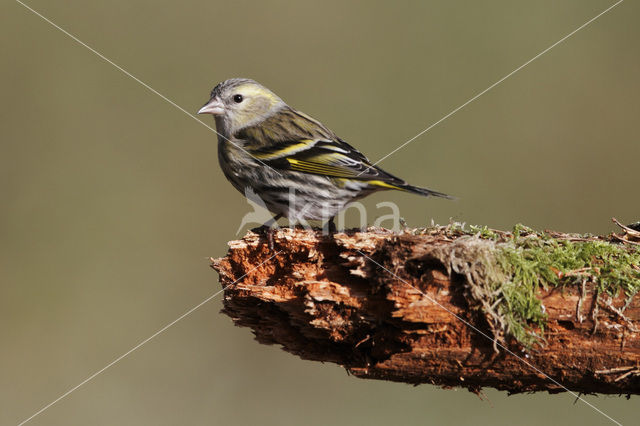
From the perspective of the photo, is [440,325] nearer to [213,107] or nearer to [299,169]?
[299,169]

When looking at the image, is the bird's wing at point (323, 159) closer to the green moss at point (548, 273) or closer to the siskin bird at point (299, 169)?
the siskin bird at point (299, 169)

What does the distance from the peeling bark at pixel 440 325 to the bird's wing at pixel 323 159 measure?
4.70 ft

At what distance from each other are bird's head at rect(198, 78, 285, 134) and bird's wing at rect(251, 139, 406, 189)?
706 mm

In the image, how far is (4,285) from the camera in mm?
10117

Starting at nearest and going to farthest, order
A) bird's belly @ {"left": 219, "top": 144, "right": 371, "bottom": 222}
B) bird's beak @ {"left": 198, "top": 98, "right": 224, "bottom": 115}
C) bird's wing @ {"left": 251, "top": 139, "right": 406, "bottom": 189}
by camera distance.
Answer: bird's wing @ {"left": 251, "top": 139, "right": 406, "bottom": 189} → bird's belly @ {"left": 219, "top": 144, "right": 371, "bottom": 222} → bird's beak @ {"left": 198, "top": 98, "right": 224, "bottom": 115}

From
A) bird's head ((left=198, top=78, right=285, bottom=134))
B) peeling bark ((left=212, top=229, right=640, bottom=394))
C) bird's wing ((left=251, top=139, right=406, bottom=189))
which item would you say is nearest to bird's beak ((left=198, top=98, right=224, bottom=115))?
bird's head ((left=198, top=78, right=285, bottom=134))

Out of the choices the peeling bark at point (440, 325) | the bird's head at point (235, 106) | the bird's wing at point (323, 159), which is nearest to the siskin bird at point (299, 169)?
the bird's wing at point (323, 159)

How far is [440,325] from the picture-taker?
133 inches

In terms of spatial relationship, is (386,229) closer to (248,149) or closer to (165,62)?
(248,149)

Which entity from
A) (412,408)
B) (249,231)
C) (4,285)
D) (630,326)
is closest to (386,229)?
(249,231)

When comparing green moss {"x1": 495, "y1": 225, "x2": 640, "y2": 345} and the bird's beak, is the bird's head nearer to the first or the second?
the bird's beak

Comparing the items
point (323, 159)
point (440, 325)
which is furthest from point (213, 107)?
point (440, 325)

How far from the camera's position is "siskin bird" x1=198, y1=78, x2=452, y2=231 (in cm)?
531

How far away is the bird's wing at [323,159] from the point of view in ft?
17.1
